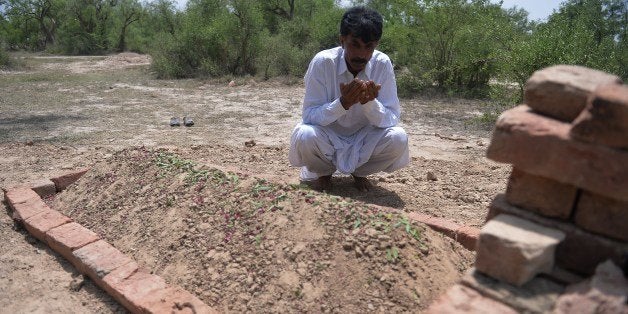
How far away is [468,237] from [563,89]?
1373mm

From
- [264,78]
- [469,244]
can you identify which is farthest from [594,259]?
[264,78]

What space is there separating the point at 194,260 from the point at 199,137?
3647mm

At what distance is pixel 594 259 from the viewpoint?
180 centimetres

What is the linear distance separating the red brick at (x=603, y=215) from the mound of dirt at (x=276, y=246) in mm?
915

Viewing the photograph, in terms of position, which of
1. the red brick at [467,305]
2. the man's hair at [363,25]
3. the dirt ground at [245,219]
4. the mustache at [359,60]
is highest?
the man's hair at [363,25]

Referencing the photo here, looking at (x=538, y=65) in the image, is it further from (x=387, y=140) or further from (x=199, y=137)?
(x=199, y=137)

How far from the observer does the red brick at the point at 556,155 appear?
63.7 inches

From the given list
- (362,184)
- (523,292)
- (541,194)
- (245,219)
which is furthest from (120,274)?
(541,194)

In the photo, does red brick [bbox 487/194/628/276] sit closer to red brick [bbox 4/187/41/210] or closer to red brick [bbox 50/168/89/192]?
red brick [bbox 4/187/41/210]

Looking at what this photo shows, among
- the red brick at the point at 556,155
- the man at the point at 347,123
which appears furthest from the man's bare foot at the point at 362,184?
the red brick at the point at 556,155

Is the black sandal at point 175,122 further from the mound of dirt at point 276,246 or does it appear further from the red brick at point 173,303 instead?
the red brick at point 173,303

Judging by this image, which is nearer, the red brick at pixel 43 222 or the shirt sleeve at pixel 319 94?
the red brick at pixel 43 222

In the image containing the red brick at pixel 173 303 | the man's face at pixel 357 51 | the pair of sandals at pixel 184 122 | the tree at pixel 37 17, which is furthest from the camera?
the tree at pixel 37 17

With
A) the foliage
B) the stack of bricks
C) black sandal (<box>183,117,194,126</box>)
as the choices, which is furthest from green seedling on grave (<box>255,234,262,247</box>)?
the foliage
